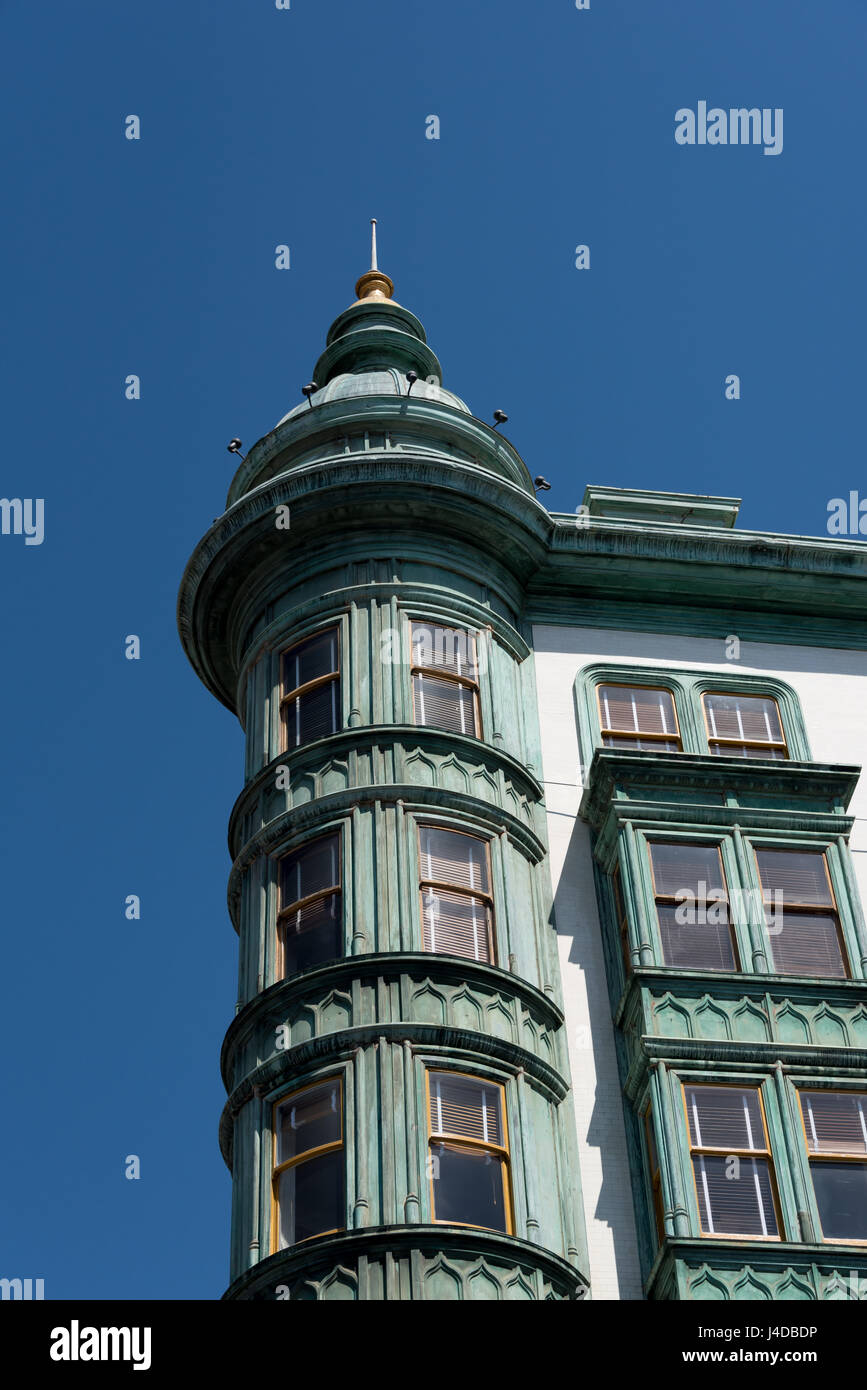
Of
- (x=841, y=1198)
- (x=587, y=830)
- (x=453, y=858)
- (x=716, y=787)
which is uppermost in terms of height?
(x=716, y=787)

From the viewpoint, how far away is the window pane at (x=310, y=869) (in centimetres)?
2620

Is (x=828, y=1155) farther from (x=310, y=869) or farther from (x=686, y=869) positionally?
(x=310, y=869)

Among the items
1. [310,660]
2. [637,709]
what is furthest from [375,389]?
[637,709]

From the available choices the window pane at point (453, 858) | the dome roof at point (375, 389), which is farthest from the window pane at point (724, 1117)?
the dome roof at point (375, 389)

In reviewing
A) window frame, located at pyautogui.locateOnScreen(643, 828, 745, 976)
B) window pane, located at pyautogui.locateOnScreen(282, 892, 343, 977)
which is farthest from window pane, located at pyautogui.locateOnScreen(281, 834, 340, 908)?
window frame, located at pyautogui.locateOnScreen(643, 828, 745, 976)

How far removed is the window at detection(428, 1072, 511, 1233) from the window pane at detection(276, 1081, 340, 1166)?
4.05 feet

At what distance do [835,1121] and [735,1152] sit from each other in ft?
5.04

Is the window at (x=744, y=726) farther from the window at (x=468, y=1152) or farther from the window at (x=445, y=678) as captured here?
the window at (x=468, y=1152)

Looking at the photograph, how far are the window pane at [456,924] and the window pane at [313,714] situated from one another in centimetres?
348

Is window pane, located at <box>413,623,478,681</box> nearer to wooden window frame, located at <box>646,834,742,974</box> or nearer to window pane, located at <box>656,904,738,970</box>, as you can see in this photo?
wooden window frame, located at <box>646,834,742,974</box>

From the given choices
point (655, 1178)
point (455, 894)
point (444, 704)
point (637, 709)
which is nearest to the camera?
point (655, 1178)

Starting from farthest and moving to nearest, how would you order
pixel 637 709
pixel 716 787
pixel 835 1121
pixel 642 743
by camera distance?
pixel 637 709 → pixel 642 743 → pixel 716 787 → pixel 835 1121

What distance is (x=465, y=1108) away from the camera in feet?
77.6
